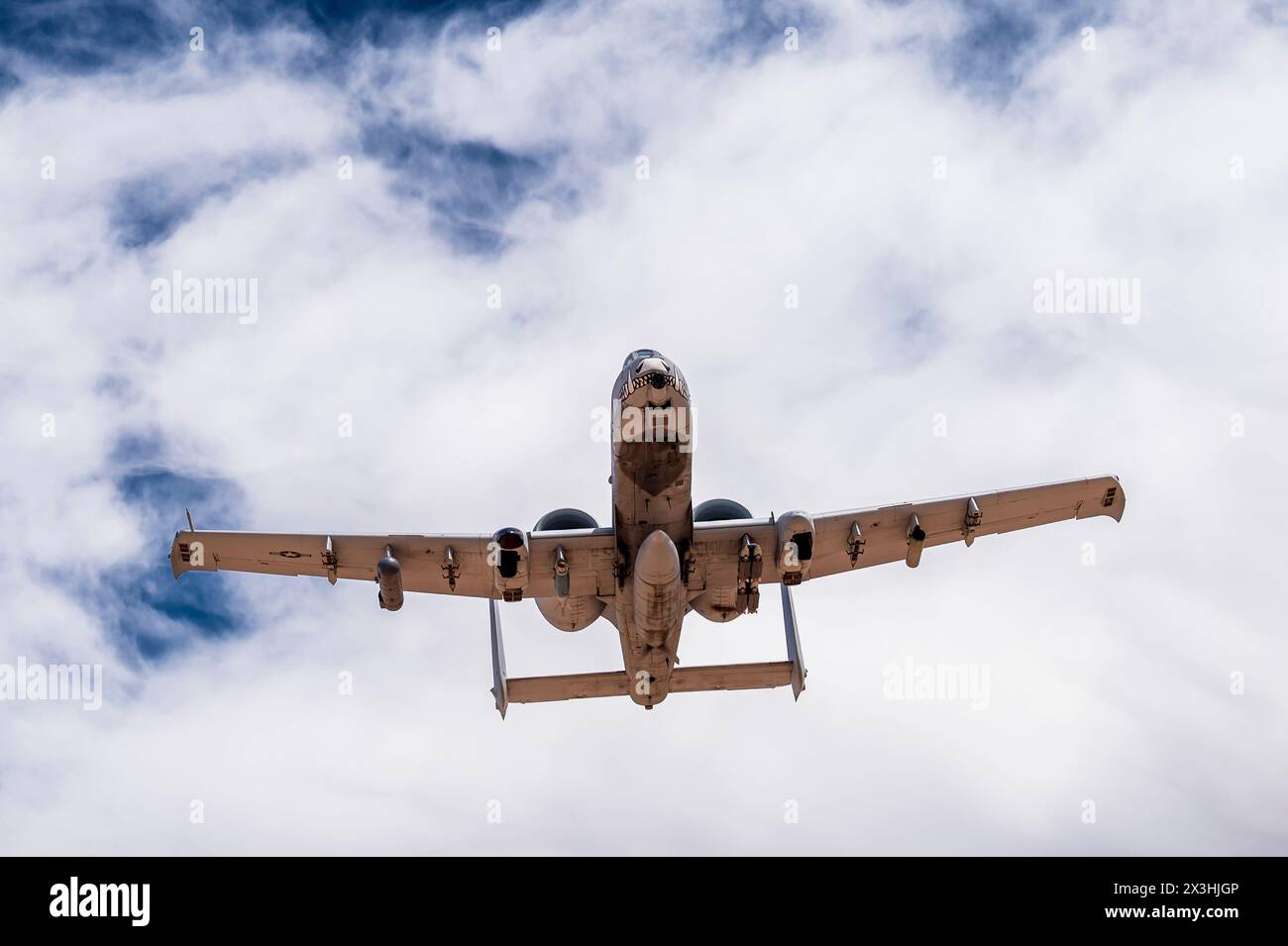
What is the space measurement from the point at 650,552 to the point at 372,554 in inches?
341

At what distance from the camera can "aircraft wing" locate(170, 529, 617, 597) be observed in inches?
1176

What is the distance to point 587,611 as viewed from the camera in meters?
31.6

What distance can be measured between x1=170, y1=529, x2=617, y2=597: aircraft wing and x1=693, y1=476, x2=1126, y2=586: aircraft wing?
9.66 feet

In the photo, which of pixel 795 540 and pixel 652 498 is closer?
pixel 652 498

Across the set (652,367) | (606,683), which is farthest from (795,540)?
(606,683)

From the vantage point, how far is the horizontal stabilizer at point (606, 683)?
110 feet

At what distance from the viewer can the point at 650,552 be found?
1052 inches

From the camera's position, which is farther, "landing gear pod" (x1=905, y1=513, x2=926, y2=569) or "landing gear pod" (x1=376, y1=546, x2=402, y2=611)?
"landing gear pod" (x1=905, y1=513, x2=926, y2=569)

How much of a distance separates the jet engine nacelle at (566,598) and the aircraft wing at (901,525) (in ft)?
11.1

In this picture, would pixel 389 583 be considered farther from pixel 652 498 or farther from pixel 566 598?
pixel 652 498

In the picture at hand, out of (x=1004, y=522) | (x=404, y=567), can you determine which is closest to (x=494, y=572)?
(x=404, y=567)

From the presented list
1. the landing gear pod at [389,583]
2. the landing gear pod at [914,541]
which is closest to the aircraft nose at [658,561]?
the landing gear pod at [389,583]

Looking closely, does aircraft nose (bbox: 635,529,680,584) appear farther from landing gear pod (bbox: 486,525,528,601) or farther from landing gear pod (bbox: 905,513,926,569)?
landing gear pod (bbox: 905,513,926,569)

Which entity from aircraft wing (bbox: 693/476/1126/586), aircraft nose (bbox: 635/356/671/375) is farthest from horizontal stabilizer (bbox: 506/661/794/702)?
aircraft nose (bbox: 635/356/671/375)
